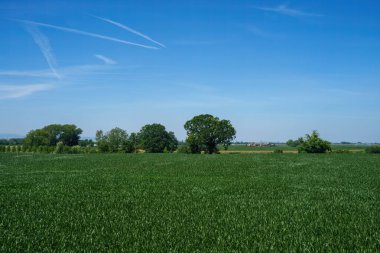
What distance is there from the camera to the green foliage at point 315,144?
93500mm

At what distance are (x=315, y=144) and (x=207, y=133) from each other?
3215 cm

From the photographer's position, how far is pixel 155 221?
1256cm

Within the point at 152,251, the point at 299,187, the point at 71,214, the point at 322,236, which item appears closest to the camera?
the point at 152,251

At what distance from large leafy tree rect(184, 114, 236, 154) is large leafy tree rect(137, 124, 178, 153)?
16.9 metres

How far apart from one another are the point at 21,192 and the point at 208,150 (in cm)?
9089

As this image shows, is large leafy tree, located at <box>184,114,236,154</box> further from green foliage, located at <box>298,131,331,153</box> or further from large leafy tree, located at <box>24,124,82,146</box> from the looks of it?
large leafy tree, located at <box>24,124,82,146</box>

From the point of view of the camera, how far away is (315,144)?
93.7 meters

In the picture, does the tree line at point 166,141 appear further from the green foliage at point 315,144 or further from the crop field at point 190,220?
the crop field at point 190,220

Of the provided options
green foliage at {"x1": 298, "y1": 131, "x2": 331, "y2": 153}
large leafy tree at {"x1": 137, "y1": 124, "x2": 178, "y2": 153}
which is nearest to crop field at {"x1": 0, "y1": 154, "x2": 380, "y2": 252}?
green foliage at {"x1": 298, "y1": 131, "x2": 331, "y2": 153}

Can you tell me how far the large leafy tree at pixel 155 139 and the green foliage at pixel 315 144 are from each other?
4916 cm

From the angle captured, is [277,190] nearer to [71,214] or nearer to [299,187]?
[299,187]

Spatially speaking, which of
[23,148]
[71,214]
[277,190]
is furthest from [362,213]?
[23,148]

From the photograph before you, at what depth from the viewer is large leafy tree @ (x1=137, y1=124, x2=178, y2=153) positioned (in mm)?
123500

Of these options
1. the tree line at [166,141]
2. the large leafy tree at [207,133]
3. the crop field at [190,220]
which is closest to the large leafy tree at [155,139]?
the tree line at [166,141]
